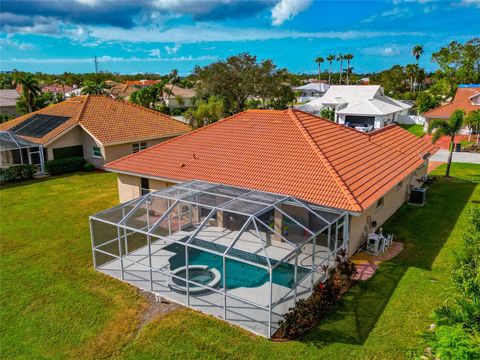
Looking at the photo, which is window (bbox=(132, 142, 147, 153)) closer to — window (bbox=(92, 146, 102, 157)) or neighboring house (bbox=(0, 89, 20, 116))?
window (bbox=(92, 146, 102, 157))

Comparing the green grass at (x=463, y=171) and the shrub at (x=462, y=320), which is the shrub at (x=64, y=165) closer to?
the green grass at (x=463, y=171)

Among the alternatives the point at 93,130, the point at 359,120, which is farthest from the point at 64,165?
the point at 359,120

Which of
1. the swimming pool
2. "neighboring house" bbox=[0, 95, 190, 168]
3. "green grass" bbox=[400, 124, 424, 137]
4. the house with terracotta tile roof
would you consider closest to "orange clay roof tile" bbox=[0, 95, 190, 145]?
"neighboring house" bbox=[0, 95, 190, 168]

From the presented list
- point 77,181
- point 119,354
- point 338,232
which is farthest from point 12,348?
point 77,181

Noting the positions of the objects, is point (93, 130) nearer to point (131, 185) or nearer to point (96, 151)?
point (96, 151)

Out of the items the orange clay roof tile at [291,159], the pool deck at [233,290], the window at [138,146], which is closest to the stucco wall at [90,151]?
the window at [138,146]
